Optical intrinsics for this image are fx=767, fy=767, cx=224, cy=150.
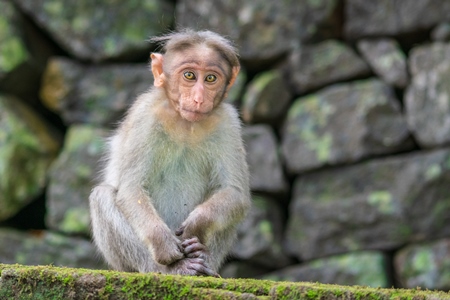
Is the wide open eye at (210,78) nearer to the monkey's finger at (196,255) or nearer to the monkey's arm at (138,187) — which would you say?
the monkey's arm at (138,187)

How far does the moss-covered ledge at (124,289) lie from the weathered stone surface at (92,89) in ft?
17.6

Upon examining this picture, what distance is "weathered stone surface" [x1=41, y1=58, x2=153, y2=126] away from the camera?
904 cm

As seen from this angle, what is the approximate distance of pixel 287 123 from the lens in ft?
28.7

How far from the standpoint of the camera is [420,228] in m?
8.05

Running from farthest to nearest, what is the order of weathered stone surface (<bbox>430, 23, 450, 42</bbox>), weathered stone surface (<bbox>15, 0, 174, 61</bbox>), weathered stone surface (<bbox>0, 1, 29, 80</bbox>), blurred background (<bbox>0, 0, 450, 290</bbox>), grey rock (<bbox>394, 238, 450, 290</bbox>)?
1. weathered stone surface (<bbox>15, 0, 174, 61</bbox>)
2. weathered stone surface (<bbox>0, 1, 29, 80</bbox>)
3. weathered stone surface (<bbox>430, 23, 450, 42</bbox>)
4. blurred background (<bbox>0, 0, 450, 290</bbox>)
5. grey rock (<bbox>394, 238, 450, 290</bbox>)

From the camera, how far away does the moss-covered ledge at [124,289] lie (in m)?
3.70

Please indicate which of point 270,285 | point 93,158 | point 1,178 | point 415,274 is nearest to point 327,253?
point 415,274

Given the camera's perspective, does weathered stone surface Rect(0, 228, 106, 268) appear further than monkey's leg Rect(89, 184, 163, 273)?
Yes

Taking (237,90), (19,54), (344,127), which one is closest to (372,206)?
(344,127)

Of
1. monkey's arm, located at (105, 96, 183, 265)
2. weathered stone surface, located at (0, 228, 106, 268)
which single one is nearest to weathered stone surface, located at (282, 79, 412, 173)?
weathered stone surface, located at (0, 228, 106, 268)

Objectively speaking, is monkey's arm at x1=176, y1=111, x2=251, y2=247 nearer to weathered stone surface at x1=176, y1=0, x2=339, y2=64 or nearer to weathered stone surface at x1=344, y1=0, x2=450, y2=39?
weathered stone surface at x1=176, y1=0, x2=339, y2=64

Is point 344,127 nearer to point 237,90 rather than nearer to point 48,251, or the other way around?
point 237,90

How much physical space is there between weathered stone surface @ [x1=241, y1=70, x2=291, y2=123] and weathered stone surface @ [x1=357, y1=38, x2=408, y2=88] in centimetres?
99

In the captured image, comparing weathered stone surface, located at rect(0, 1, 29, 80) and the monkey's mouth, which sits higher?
weathered stone surface, located at rect(0, 1, 29, 80)
